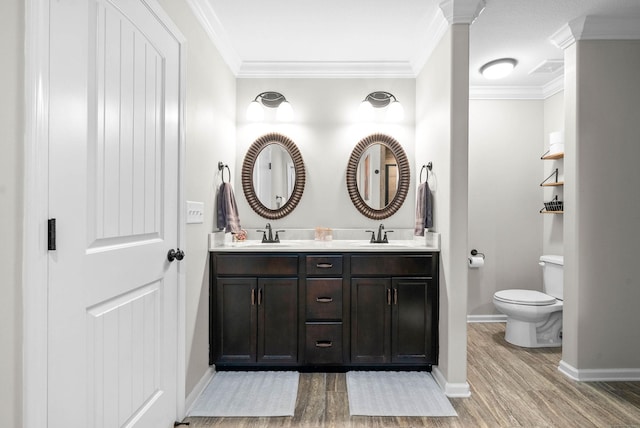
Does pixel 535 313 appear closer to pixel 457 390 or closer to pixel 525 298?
pixel 525 298

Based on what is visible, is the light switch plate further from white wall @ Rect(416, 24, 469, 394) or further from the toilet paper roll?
the toilet paper roll

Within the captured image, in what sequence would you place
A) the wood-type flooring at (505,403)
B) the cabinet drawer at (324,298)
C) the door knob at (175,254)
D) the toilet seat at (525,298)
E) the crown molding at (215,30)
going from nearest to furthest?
the door knob at (175,254), the wood-type flooring at (505,403), the crown molding at (215,30), the cabinet drawer at (324,298), the toilet seat at (525,298)

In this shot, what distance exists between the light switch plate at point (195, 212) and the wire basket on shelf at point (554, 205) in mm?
3115

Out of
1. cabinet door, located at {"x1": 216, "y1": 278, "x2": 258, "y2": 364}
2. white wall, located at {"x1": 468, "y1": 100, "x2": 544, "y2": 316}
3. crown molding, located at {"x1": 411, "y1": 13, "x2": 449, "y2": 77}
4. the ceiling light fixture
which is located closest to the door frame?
cabinet door, located at {"x1": 216, "y1": 278, "x2": 258, "y2": 364}

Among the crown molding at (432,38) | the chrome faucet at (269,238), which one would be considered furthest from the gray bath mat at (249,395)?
the crown molding at (432,38)

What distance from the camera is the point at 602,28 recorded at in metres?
2.45

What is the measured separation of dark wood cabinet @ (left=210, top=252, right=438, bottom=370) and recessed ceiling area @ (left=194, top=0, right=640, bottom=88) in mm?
1574

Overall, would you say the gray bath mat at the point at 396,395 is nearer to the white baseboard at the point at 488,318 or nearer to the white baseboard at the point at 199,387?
the white baseboard at the point at 199,387

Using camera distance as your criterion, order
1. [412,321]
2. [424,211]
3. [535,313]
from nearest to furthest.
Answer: [412,321]
[424,211]
[535,313]

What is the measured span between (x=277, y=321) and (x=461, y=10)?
7.62 ft

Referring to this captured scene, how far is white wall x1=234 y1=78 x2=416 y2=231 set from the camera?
3209mm

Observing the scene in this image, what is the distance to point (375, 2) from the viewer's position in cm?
225

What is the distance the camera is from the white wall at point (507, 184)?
12.1ft

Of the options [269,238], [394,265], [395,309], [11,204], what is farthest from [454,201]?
[11,204]
